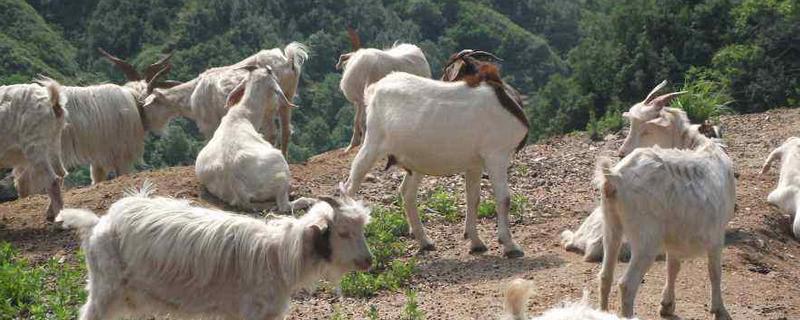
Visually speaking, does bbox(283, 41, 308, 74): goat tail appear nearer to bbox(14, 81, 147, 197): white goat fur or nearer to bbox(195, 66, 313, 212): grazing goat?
bbox(14, 81, 147, 197): white goat fur

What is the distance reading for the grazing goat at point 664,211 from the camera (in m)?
7.23

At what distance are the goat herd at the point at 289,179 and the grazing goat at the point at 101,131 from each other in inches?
0.8

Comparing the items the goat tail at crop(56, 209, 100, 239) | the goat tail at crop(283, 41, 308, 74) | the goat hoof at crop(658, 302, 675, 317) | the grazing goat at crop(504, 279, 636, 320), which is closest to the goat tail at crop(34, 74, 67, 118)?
the goat tail at crop(283, 41, 308, 74)

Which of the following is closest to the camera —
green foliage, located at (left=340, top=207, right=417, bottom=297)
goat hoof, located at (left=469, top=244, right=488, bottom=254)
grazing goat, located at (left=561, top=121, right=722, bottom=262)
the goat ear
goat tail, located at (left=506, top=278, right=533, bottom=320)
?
goat tail, located at (left=506, top=278, right=533, bottom=320)

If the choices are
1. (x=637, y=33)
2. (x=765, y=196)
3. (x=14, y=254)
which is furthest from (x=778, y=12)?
(x=14, y=254)

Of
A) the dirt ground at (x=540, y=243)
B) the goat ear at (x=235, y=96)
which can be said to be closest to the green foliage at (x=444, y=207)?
the dirt ground at (x=540, y=243)

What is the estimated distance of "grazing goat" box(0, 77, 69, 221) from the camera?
1044 centimetres

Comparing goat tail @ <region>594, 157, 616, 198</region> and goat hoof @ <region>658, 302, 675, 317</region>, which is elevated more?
goat tail @ <region>594, 157, 616, 198</region>

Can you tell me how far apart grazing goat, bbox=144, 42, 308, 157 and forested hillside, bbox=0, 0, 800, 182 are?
583 centimetres

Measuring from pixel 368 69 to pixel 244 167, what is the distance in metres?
3.23

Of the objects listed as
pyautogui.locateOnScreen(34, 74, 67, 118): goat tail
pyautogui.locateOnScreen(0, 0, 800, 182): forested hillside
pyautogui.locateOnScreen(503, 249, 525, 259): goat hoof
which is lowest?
pyautogui.locateOnScreen(0, 0, 800, 182): forested hillside

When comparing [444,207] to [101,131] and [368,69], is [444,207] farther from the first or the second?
[101,131]

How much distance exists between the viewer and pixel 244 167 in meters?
11.0

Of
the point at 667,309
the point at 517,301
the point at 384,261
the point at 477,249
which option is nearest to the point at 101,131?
the point at 384,261
